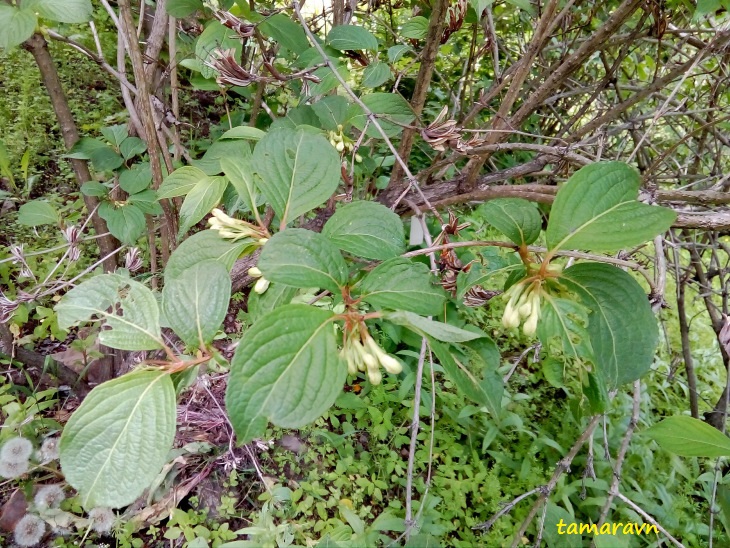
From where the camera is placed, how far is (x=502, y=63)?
7.47 feet

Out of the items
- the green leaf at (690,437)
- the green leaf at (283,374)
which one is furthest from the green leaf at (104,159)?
the green leaf at (690,437)

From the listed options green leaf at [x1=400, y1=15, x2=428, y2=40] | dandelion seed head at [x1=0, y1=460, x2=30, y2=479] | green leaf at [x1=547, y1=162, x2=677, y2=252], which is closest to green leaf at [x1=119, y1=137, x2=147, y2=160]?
green leaf at [x1=400, y1=15, x2=428, y2=40]

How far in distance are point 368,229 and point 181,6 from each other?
0.69 meters

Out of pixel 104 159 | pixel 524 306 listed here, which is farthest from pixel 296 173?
pixel 104 159

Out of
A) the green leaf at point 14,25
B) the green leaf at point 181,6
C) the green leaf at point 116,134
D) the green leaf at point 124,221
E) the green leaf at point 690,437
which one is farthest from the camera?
the green leaf at point 116,134

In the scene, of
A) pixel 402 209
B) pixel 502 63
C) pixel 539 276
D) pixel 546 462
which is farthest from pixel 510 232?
pixel 502 63

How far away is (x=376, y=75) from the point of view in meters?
0.88

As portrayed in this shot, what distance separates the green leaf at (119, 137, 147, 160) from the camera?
1.14 meters

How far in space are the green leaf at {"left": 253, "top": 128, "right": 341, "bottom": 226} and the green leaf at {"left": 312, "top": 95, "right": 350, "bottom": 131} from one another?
313mm

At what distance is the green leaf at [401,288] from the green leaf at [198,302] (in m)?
0.15

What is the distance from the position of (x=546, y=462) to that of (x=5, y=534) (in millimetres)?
1580

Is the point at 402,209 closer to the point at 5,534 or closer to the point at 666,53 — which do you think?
the point at 5,534

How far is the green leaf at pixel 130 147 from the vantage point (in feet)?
3.74

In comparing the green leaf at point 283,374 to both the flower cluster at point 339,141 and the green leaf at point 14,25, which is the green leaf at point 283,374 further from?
the green leaf at point 14,25
